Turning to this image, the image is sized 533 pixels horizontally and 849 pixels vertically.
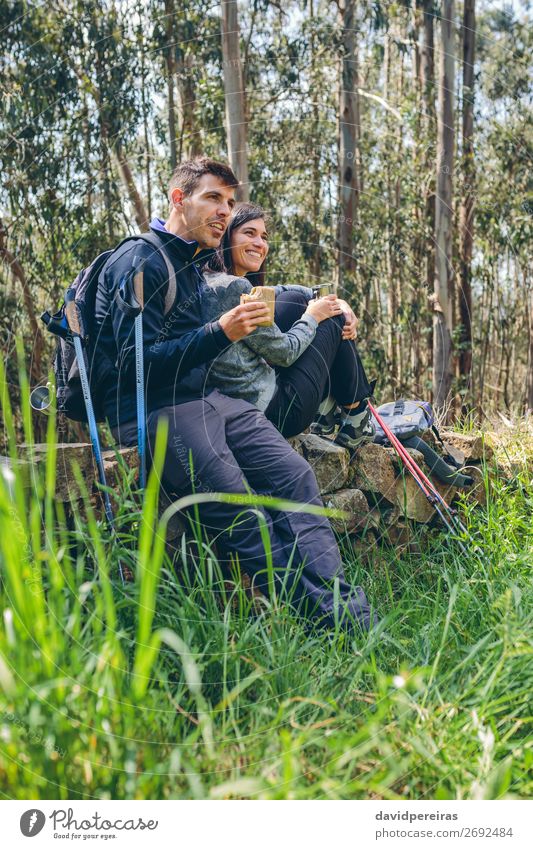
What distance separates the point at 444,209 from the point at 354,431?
5045 mm

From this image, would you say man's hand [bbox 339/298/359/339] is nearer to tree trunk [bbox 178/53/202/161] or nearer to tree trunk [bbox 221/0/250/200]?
tree trunk [bbox 221/0/250/200]

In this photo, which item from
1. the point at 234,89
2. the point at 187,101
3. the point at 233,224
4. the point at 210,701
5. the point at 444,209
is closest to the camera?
the point at 210,701

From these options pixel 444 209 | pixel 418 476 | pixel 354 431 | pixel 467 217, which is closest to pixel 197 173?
pixel 354 431

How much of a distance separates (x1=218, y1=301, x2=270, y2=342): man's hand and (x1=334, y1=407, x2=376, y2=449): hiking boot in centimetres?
91

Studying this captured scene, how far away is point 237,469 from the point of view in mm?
2219

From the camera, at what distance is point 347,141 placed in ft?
25.5

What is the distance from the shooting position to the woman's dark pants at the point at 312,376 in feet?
8.56

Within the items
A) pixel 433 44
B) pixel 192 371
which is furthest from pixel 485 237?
pixel 192 371

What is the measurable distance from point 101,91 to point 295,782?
5631 mm

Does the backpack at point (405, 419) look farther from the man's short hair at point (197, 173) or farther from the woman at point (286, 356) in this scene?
the man's short hair at point (197, 173)

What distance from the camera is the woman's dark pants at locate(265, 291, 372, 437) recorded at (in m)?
2.61

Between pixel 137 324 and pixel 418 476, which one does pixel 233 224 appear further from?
pixel 418 476

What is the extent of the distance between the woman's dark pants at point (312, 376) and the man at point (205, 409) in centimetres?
23
